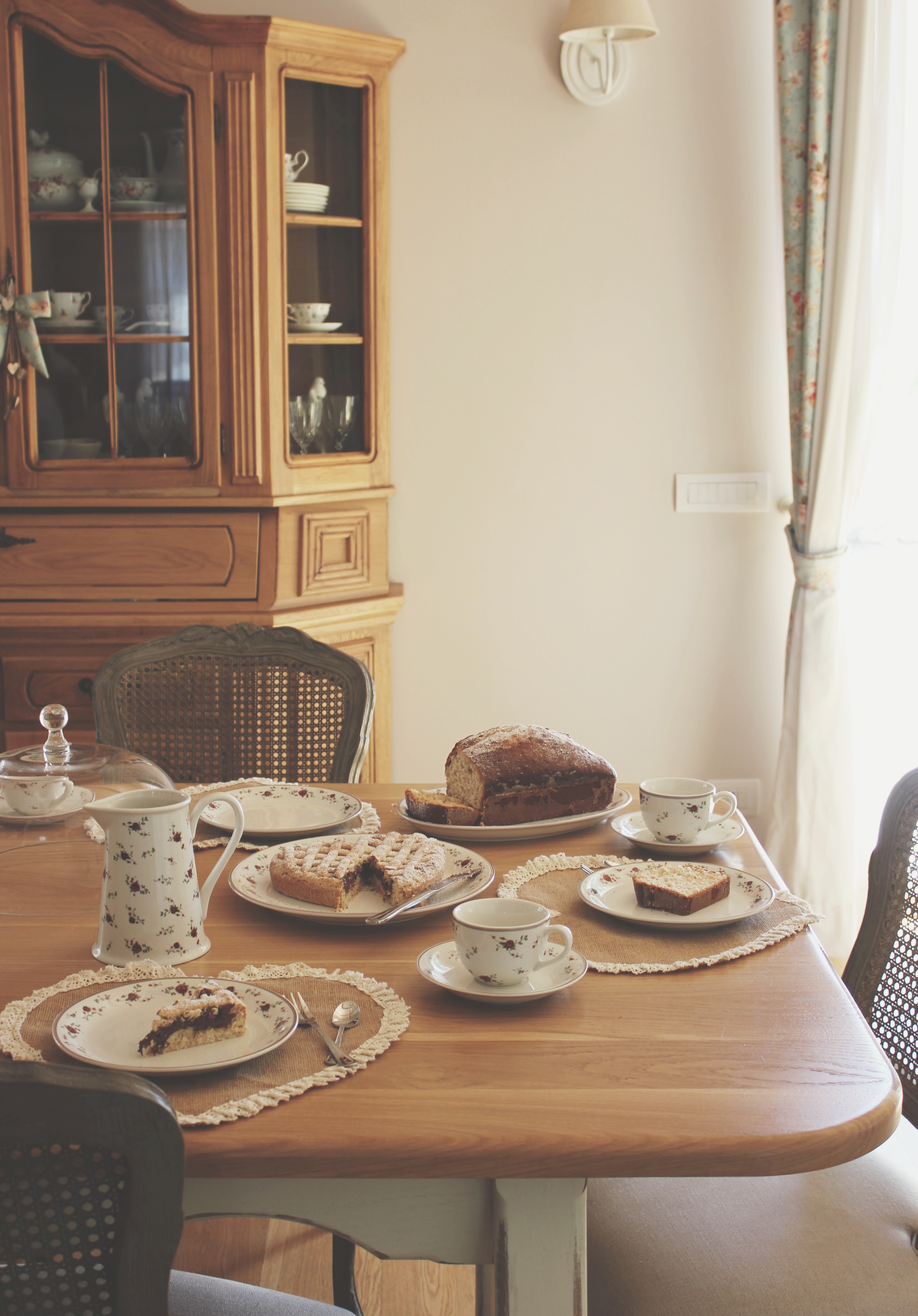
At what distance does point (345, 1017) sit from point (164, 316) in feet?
6.68

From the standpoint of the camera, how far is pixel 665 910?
1158 millimetres

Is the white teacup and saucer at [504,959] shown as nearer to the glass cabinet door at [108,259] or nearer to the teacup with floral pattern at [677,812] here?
the teacup with floral pattern at [677,812]

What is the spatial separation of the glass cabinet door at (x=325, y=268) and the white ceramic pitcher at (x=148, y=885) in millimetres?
1743

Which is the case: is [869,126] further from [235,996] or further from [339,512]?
[235,996]

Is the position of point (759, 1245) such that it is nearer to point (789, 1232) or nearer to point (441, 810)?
point (789, 1232)

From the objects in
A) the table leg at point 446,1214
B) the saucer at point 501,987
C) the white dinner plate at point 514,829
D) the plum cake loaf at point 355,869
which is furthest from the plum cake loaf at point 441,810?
the table leg at point 446,1214

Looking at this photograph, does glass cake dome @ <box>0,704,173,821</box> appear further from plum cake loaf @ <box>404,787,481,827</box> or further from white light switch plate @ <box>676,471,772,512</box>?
white light switch plate @ <box>676,471,772,512</box>

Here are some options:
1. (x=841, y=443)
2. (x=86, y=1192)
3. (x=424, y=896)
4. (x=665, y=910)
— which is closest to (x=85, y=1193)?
(x=86, y=1192)

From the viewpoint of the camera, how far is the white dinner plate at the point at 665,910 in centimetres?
112

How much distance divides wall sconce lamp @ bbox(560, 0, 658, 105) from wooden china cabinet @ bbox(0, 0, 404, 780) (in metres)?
0.41

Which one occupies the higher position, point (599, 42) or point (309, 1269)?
point (599, 42)

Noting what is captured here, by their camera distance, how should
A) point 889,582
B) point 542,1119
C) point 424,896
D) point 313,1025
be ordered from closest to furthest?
1. point 542,1119
2. point 313,1025
3. point 424,896
4. point 889,582

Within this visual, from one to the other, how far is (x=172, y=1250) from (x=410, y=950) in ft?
1.54

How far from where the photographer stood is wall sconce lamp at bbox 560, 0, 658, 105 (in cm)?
263
